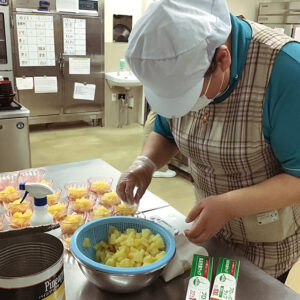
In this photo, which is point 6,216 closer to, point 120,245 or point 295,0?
point 120,245

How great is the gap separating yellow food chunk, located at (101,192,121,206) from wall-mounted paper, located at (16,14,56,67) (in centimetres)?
384

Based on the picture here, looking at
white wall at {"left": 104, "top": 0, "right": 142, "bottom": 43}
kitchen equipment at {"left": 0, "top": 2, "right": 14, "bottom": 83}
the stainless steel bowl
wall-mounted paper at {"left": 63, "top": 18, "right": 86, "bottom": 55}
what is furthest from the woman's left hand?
white wall at {"left": 104, "top": 0, "right": 142, "bottom": 43}

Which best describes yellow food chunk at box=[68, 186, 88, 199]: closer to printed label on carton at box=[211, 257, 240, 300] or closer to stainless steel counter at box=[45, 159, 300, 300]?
stainless steel counter at box=[45, 159, 300, 300]

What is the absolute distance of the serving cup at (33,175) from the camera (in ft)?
4.99

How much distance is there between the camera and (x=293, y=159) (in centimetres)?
94

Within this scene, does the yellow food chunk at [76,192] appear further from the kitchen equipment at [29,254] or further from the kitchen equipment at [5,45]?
the kitchen equipment at [5,45]

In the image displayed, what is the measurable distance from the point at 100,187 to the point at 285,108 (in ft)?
2.71

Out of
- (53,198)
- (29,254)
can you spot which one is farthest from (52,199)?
(29,254)

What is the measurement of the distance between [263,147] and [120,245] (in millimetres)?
499

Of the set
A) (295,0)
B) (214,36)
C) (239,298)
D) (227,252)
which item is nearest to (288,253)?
(227,252)

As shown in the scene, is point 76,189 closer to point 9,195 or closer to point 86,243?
point 9,195

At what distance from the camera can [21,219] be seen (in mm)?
1163

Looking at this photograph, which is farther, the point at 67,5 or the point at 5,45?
the point at 67,5

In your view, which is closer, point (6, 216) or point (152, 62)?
point (152, 62)
